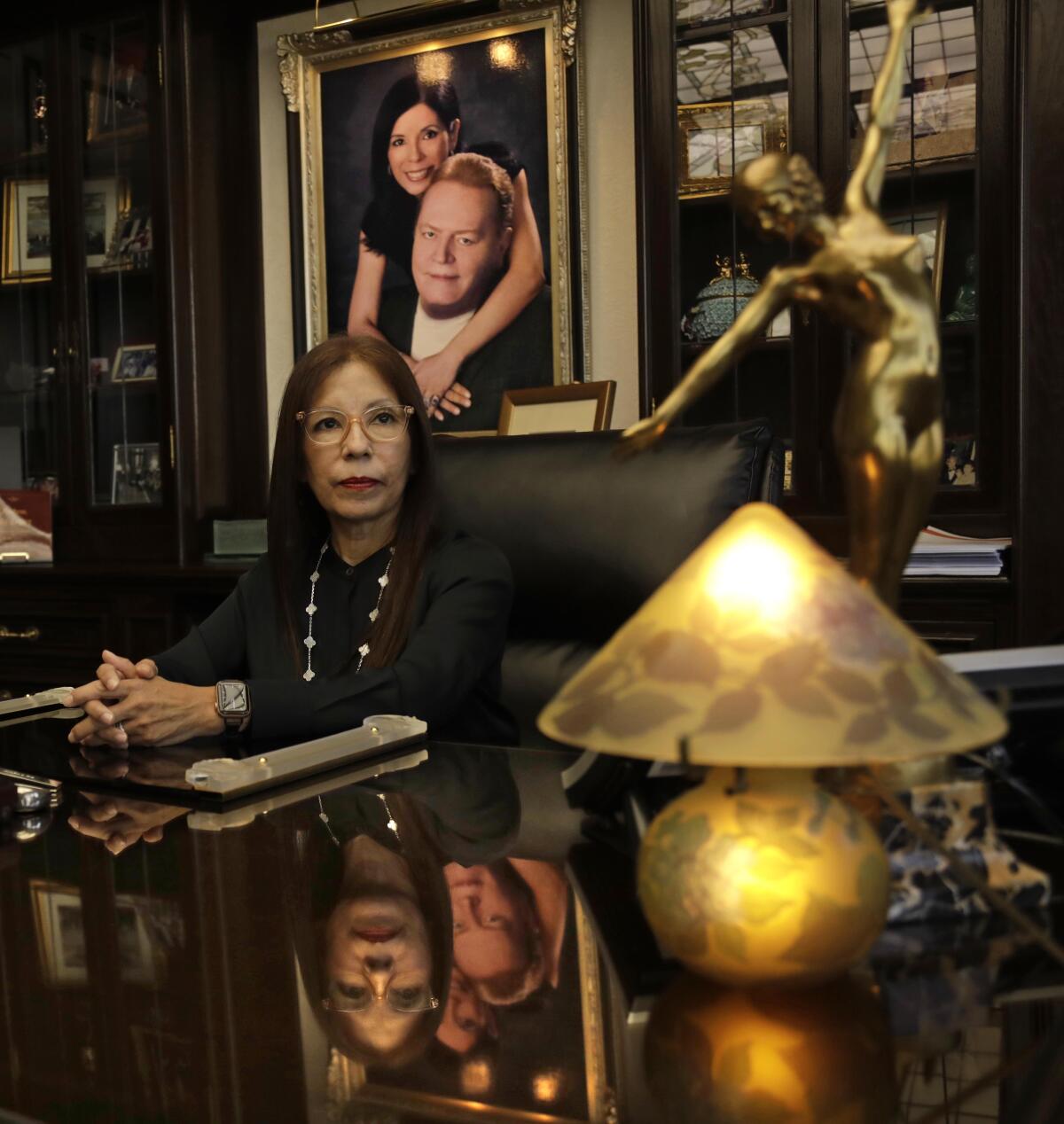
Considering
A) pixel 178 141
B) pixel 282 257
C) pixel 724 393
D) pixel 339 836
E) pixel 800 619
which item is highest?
pixel 178 141

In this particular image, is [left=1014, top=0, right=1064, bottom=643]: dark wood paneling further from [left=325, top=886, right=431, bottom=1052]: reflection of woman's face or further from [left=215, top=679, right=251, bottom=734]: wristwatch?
[left=325, top=886, right=431, bottom=1052]: reflection of woman's face

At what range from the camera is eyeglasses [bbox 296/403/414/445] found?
172cm

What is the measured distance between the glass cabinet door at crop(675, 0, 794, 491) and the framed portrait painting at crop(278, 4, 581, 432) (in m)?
0.59

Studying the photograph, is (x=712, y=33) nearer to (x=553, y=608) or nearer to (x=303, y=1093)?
(x=553, y=608)

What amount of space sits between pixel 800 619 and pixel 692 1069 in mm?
197

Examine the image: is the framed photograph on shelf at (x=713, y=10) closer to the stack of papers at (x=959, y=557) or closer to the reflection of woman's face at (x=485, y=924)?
the stack of papers at (x=959, y=557)

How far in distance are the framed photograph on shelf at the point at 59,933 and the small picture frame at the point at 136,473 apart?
287 cm

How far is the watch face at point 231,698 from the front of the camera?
4.47 feet

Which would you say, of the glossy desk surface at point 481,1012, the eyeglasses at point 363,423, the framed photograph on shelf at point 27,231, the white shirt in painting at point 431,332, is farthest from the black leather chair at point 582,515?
the framed photograph on shelf at point 27,231

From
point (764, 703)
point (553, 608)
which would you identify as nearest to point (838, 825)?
point (764, 703)

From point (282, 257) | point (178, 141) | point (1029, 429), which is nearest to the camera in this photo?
point (1029, 429)

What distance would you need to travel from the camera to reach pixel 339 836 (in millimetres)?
871

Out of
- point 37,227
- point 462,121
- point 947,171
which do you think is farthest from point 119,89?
point 947,171

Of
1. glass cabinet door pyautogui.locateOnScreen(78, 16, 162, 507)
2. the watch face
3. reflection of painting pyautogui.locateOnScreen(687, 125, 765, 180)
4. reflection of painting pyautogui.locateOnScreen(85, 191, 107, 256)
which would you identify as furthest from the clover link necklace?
reflection of painting pyautogui.locateOnScreen(85, 191, 107, 256)
